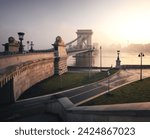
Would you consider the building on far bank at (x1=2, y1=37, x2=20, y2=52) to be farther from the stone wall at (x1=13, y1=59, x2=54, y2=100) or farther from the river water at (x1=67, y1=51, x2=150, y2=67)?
the river water at (x1=67, y1=51, x2=150, y2=67)

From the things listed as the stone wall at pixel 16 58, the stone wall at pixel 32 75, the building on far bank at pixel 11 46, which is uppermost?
the building on far bank at pixel 11 46

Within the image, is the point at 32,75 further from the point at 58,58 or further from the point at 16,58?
the point at 58,58

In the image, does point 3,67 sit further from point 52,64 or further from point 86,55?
point 86,55

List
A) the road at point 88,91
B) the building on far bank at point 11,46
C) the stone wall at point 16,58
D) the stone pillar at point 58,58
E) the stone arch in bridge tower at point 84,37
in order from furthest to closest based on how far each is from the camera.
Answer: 1. the stone arch in bridge tower at point 84,37
2. the stone pillar at point 58,58
3. the building on far bank at point 11,46
4. the road at point 88,91
5. the stone wall at point 16,58

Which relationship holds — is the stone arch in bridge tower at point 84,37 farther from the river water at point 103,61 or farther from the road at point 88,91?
the road at point 88,91

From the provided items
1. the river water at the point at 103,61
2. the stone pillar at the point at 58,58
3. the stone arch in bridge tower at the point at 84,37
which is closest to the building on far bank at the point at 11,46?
the stone pillar at the point at 58,58

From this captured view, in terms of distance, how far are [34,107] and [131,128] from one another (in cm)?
1052

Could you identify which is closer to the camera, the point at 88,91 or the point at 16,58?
the point at 16,58

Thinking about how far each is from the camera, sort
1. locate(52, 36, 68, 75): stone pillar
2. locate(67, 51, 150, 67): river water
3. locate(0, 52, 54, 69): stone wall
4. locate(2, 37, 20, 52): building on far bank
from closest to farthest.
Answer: locate(0, 52, 54, 69): stone wall → locate(2, 37, 20, 52): building on far bank → locate(52, 36, 68, 75): stone pillar → locate(67, 51, 150, 67): river water

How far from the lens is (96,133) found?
7203mm

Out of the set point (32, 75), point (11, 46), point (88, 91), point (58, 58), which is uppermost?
point (11, 46)

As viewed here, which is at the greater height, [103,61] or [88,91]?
[103,61]

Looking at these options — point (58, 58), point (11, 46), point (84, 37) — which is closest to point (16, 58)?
point (11, 46)

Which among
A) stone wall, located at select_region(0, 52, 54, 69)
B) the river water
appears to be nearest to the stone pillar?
stone wall, located at select_region(0, 52, 54, 69)
